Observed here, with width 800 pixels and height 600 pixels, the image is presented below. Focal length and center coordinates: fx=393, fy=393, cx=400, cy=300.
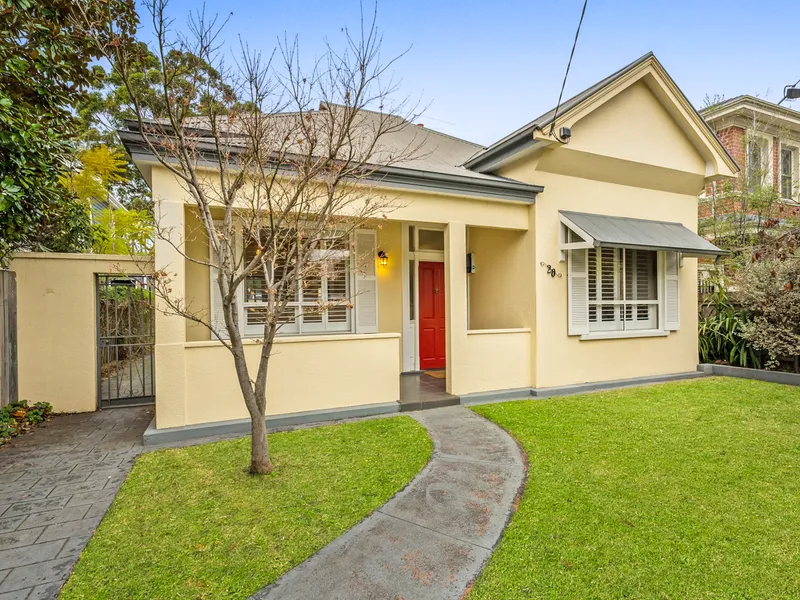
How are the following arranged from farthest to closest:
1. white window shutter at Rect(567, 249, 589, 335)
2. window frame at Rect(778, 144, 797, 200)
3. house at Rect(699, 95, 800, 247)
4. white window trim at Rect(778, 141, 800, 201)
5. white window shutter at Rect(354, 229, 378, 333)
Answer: window frame at Rect(778, 144, 797, 200)
white window trim at Rect(778, 141, 800, 201)
house at Rect(699, 95, 800, 247)
white window shutter at Rect(567, 249, 589, 335)
white window shutter at Rect(354, 229, 378, 333)

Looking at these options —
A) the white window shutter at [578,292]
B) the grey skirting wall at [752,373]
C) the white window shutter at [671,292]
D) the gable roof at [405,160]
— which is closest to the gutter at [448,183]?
the gable roof at [405,160]

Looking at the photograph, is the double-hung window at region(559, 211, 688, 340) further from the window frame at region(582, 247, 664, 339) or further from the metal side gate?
the metal side gate

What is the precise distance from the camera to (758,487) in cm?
388

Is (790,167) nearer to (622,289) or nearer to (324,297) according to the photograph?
(622,289)

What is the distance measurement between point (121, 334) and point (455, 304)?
6.20 metres

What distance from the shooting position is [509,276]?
834 centimetres

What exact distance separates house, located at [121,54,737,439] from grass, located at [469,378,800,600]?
6.25 ft

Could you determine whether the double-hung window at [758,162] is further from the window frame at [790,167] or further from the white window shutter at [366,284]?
the white window shutter at [366,284]

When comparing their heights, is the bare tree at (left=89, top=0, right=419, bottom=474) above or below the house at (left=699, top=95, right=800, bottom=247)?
below

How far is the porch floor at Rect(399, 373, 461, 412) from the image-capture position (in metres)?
6.82

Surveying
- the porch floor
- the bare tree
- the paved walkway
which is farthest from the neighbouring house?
the bare tree

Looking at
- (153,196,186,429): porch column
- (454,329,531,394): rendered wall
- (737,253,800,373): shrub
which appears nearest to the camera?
(153,196,186,429): porch column

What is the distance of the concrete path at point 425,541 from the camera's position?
2584 millimetres

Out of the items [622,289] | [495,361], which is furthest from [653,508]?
[622,289]
